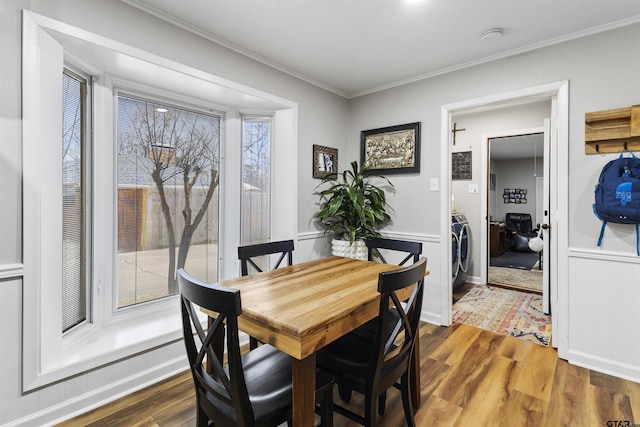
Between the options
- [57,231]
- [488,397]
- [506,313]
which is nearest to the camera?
[57,231]

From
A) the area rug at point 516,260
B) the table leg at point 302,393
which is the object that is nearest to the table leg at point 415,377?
the table leg at point 302,393

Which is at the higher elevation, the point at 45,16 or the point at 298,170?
the point at 45,16

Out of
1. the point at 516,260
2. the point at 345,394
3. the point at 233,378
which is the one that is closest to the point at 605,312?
the point at 345,394

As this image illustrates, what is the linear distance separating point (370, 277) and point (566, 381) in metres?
1.58

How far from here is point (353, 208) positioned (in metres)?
3.18

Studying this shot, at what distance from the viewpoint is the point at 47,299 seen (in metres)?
1.66

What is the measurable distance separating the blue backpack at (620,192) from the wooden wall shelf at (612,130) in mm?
82

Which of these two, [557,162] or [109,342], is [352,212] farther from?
[109,342]

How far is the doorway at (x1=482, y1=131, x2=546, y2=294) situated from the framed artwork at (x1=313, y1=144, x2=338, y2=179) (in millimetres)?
3146

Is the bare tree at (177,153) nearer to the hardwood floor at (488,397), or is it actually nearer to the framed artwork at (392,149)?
the hardwood floor at (488,397)

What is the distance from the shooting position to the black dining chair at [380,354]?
4.23 ft

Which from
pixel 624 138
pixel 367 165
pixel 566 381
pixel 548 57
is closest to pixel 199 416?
pixel 566 381

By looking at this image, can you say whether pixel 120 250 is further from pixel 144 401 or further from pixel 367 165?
pixel 367 165

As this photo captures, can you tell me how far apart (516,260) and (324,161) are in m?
4.70
